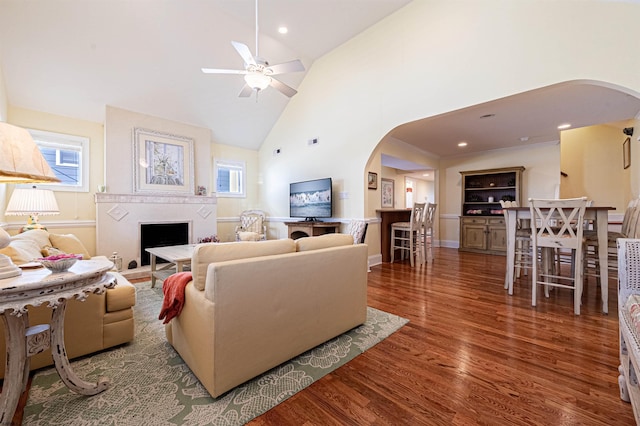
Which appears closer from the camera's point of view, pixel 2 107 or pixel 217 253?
pixel 217 253

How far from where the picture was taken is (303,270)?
1.73 meters

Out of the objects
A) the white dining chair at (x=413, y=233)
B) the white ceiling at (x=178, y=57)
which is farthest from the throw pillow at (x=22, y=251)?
the white dining chair at (x=413, y=233)

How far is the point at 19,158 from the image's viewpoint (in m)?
1.13

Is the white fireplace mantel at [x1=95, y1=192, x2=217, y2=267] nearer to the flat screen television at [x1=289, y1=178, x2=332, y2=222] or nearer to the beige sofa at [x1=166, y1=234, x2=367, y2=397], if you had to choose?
the flat screen television at [x1=289, y1=178, x2=332, y2=222]

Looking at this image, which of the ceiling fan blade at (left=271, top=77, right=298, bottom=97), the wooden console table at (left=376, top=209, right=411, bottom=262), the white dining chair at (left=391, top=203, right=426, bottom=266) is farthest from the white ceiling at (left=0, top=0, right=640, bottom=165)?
the wooden console table at (left=376, top=209, right=411, bottom=262)

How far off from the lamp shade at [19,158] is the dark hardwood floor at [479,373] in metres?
1.59

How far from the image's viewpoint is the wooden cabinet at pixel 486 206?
5781 millimetres

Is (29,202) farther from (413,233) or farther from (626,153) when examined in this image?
(626,153)

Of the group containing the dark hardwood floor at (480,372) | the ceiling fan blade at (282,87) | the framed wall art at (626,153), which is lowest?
the dark hardwood floor at (480,372)

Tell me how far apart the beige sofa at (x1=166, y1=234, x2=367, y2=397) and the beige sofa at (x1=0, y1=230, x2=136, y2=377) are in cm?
A: 40

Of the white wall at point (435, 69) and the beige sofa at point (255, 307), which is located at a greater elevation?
the white wall at point (435, 69)

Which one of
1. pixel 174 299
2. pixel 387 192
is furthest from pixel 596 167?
pixel 174 299

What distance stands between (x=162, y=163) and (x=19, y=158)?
13.2 ft

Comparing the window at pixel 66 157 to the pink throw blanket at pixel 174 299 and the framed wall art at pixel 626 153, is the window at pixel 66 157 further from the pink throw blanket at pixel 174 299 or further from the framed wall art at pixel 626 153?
the framed wall art at pixel 626 153
